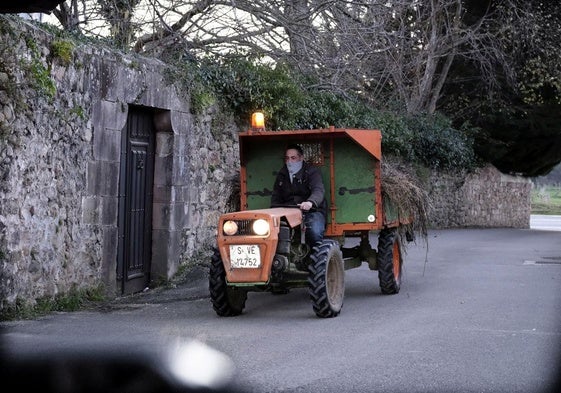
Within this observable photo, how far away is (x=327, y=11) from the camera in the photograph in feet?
52.5

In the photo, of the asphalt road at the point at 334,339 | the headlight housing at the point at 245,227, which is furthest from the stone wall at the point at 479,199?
the headlight housing at the point at 245,227

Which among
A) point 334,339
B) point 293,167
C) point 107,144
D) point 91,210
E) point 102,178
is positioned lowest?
point 334,339

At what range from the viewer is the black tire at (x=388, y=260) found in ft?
38.1

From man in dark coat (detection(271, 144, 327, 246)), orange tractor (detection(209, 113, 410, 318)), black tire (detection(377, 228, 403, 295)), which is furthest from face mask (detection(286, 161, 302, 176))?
black tire (detection(377, 228, 403, 295))

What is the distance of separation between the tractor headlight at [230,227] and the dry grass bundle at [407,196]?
2476 mm

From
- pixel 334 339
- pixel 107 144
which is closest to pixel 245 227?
pixel 334 339

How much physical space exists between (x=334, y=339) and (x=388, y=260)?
10.7 ft

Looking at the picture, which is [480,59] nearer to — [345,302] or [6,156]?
[345,302]

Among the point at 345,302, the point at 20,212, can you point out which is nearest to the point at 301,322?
the point at 345,302

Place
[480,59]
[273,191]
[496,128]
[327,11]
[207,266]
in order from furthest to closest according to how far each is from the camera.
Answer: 1. [496,128]
2. [480,59]
3. [327,11]
4. [207,266]
5. [273,191]

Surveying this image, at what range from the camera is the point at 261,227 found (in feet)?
31.1

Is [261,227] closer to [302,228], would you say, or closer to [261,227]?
[261,227]

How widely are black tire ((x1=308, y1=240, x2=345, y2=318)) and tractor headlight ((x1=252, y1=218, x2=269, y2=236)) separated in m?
0.66

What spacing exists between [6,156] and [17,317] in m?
1.61
